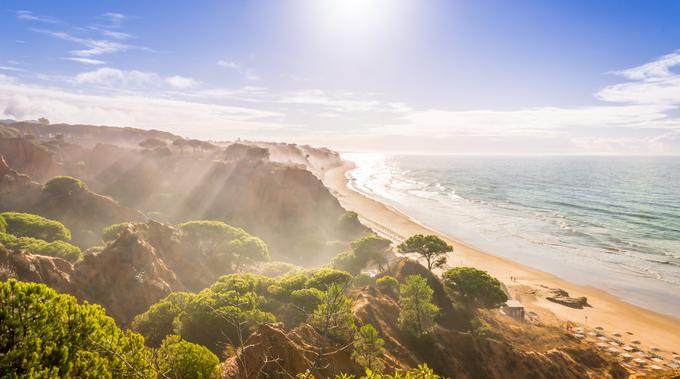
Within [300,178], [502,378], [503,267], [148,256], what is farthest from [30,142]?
[503,267]

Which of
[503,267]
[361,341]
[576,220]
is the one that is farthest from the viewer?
[576,220]

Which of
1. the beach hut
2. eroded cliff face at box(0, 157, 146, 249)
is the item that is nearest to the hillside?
eroded cliff face at box(0, 157, 146, 249)

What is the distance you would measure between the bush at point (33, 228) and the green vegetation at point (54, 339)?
35.1 meters

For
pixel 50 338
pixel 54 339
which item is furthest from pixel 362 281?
pixel 50 338

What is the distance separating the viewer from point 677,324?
4100 centimetres

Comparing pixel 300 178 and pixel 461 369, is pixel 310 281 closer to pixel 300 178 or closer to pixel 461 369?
pixel 461 369

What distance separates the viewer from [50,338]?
11.8 m

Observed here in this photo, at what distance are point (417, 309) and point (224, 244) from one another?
27.6 m

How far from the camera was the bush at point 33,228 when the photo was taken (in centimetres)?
3888

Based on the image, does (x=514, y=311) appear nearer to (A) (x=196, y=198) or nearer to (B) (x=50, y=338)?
(B) (x=50, y=338)

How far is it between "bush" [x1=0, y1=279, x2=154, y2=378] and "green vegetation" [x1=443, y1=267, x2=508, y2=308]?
98.4ft

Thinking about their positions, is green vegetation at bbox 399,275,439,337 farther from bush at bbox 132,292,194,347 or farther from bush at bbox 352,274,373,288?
bush at bbox 132,292,194,347

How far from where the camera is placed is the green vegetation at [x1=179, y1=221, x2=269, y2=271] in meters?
42.1

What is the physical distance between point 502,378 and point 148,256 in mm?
31302
